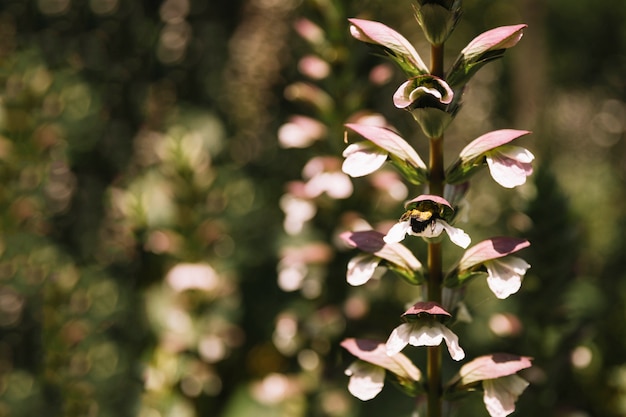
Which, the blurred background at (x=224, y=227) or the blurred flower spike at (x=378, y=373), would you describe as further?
the blurred background at (x=224, y=227)

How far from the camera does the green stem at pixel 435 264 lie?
1.99ft

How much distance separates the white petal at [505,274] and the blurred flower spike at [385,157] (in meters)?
0.10

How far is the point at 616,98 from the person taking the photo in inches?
191

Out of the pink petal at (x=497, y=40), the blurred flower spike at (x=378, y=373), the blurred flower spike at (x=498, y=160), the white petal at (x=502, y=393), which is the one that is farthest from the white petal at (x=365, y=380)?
the pink petal at (x=497, y=40)

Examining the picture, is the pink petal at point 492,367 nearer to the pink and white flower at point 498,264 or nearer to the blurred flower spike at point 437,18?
the pink and white flower at point 498,264

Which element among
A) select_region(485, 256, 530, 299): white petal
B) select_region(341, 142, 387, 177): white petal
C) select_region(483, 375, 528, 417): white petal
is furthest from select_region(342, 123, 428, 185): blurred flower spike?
select_region(483, 375, 528, 417): white petal

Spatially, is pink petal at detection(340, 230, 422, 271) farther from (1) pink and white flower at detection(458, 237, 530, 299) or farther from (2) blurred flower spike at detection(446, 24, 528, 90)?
(2) blurred flower spike at detection(446, 24, 528, 90)

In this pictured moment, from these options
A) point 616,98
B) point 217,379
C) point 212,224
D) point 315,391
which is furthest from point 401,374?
point 616,98

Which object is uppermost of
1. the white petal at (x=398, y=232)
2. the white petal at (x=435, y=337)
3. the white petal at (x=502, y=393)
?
the white petal at (x=398, y=232)

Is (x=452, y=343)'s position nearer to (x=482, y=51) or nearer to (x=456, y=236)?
(x=456, y=236)

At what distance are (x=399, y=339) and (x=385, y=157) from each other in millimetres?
170

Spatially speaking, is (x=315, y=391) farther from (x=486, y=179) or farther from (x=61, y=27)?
(x=486, y=179)

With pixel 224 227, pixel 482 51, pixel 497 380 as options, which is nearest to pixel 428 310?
pixel 497 380

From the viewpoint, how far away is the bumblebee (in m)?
0.58
